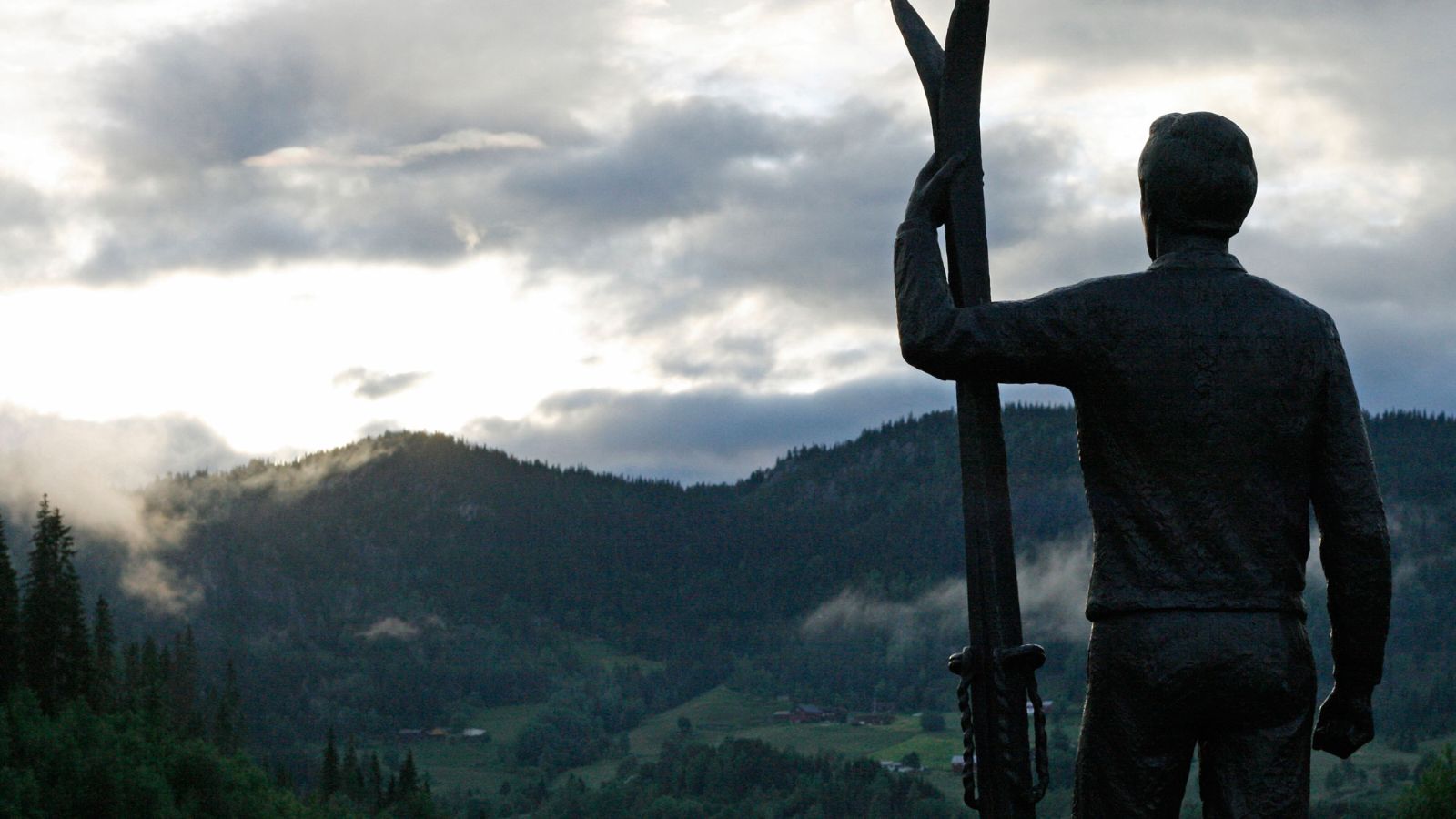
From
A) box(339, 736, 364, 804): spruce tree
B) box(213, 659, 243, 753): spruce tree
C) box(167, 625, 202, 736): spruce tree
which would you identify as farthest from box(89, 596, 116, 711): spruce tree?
box(339, 736, 364, 804): spruce tree

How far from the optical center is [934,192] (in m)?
9.15

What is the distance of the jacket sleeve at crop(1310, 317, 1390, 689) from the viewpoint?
8.29 meters

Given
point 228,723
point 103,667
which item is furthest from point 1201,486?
point 228,723

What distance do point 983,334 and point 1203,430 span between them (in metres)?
1.16

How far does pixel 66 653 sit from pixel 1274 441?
91.9 m

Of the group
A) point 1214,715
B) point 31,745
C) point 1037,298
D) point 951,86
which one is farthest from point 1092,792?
point 31,745

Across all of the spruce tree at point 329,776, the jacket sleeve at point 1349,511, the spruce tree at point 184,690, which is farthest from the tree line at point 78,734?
the jacket sleeve at point 1349,511

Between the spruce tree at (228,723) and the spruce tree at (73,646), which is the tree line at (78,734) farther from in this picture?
the spruce tree at (228,723)

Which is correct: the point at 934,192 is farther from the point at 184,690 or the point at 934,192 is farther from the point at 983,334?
the point at 184,690

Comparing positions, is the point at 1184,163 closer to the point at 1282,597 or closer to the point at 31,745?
the point at 1282,597

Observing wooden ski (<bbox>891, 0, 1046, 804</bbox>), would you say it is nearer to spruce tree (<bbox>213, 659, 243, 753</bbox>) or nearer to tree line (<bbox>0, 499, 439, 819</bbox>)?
tree line (<bbox>0, 499, 439, 819</bbox>)

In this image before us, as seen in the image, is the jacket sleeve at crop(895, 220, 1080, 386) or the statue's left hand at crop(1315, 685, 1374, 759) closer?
the jacket sleeve at crop(895, 220, 1080, 386)

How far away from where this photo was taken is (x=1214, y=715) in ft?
26.7

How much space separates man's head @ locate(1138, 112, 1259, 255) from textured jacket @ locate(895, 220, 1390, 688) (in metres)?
0.19
